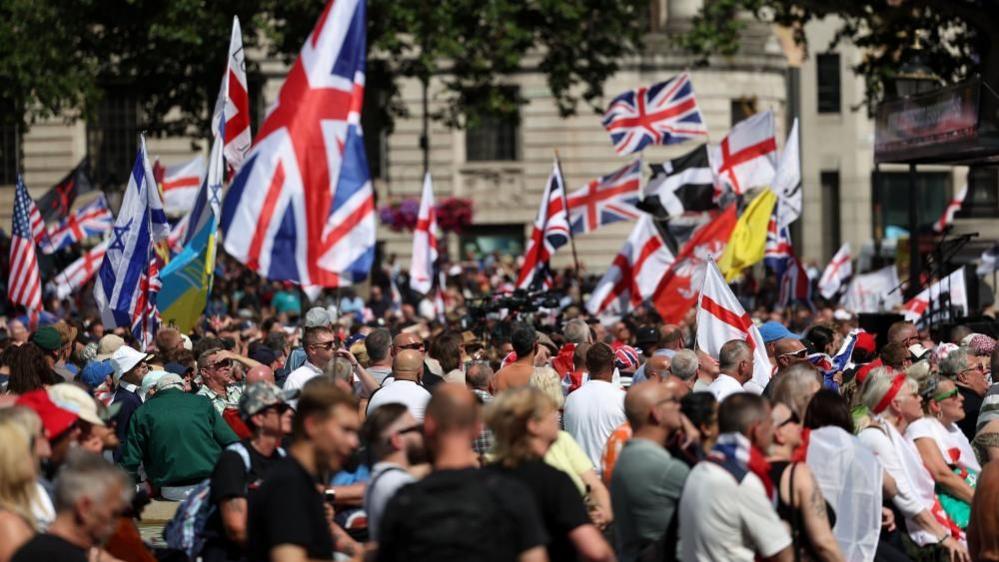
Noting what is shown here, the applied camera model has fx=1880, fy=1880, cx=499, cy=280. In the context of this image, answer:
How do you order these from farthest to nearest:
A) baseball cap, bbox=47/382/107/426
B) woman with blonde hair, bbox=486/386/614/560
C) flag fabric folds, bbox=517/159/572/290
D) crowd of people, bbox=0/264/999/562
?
flag fabric folds, bbox=517/159/572/290 → baseball cap, bbox=47/382/107/426 → woman with blonde hair, bbox=486/386/614/560 → crowd of people, bbox=0/264/999/562

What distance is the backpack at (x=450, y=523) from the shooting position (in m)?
6.20

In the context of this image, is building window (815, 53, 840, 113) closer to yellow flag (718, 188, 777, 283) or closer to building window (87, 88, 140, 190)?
building window (87, 88, 140, 190)

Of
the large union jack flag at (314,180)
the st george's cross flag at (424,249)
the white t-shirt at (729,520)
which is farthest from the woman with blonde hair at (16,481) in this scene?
the st george's cross flag at (424,249)

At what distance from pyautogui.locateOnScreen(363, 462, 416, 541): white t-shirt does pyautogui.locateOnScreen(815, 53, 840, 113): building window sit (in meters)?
48.3

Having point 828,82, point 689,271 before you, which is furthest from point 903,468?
point 828,82

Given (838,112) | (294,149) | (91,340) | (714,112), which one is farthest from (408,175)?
(294,149)

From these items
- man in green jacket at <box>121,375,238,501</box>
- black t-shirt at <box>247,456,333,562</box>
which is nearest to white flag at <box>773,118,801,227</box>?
man in green jacket at <box>121,375,238,501</box>

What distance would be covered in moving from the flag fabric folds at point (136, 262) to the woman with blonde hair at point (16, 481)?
26.5 ft

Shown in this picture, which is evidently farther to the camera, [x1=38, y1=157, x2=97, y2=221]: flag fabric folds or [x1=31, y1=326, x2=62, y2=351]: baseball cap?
[x1=38, y1=157, x2=97, y2=221]: flag fabric folds

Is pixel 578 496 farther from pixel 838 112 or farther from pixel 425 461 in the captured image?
pixel 838 112

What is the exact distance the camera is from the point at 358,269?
11234 millimetres

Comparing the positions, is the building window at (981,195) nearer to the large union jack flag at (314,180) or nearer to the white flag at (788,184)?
the white flag at (788,184)

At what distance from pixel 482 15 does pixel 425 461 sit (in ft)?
82.7

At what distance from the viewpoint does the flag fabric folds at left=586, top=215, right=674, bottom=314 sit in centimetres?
2253
